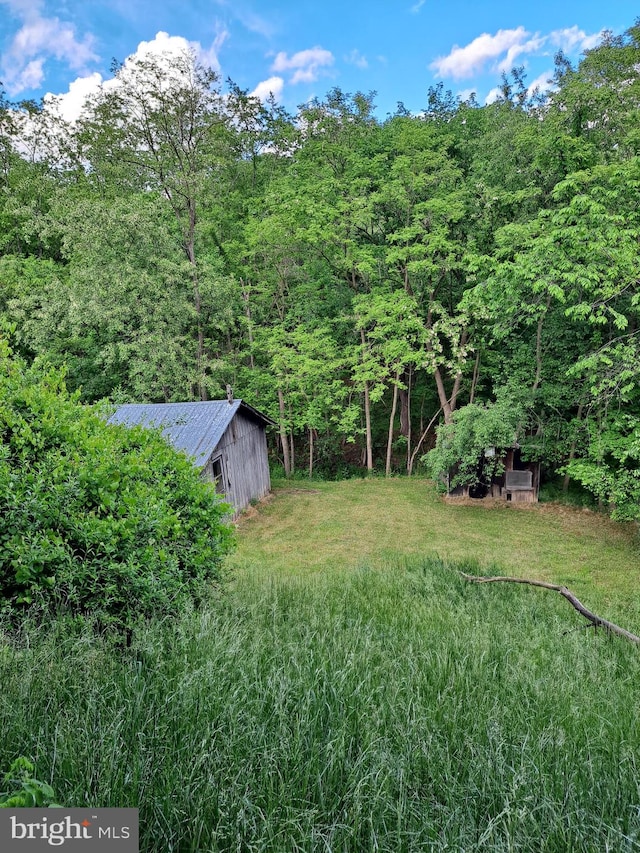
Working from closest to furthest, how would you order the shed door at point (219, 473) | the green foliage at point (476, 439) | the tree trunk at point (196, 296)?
the green foliage at point (476, 439) < the shed door at point (219, 473) < the tree trunk at point (196, 296)

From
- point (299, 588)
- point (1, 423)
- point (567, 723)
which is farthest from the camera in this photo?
point (299, 588)

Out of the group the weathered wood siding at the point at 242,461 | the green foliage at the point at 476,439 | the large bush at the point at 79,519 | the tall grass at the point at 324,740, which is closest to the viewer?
the tall grass at the point at 324,740

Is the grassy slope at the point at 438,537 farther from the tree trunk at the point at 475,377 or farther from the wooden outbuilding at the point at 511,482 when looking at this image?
the tree trunk at the point at 475,377

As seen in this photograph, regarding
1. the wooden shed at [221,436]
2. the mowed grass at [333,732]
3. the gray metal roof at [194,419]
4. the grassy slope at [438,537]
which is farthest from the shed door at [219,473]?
the mowed grass at [333,732]

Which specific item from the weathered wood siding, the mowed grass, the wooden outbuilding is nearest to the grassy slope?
the wooden outbuilding

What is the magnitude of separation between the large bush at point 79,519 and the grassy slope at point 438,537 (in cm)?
472

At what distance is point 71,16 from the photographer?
21.2 ft

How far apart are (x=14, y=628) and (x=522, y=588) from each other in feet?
19.1

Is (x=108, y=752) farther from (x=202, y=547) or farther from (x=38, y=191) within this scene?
(x=38, y=191)

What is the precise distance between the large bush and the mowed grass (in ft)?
0.97

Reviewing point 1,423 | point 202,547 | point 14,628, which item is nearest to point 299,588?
point 202,547

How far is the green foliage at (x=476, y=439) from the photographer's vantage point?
12367 millimetres

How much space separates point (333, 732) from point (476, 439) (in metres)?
11.5

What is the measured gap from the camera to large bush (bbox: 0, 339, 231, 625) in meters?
2.59
